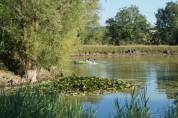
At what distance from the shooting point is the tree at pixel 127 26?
128m

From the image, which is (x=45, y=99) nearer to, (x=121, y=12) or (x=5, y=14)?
(x=5, y=14)

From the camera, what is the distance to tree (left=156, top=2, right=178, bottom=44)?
120625mm

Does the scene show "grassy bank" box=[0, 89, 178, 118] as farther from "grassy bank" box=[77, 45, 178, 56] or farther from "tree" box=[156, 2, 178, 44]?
"tree" box=[156, 2, 178, 44]

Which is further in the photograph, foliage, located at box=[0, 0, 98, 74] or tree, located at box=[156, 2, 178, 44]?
tree, located at box=[156, 2, 178, 44]

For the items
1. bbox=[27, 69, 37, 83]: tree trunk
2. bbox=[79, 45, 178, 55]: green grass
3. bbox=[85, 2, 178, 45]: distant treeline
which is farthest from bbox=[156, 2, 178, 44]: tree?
bbox=[27, 69, 37, 83]: tree trunk

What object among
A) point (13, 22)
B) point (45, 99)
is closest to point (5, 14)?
point (13, 22)

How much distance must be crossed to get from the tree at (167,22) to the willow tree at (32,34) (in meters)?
84.8

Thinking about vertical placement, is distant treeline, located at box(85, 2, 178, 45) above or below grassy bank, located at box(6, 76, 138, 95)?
above

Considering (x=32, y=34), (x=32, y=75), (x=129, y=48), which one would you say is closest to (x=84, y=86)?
(x=32, y=75)

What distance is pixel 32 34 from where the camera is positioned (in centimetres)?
3378

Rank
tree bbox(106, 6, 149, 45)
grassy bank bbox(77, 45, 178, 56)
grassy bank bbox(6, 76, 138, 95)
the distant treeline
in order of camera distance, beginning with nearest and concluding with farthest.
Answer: grassy bank bbox(6, 76, 138, 95), grassy bank bbox(77, 45, 178, 56), the distant treeline, tree bbox(106, 6, 149, 45)

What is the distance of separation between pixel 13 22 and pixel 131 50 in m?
56.5

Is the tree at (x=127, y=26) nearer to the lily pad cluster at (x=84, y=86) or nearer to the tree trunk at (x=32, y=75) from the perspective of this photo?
the tree trunk at (x=32, y=75)

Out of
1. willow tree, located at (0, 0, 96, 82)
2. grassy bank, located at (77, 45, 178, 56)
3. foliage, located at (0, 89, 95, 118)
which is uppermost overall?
Result: willow tree, located at (0, 0, 96, 82)
